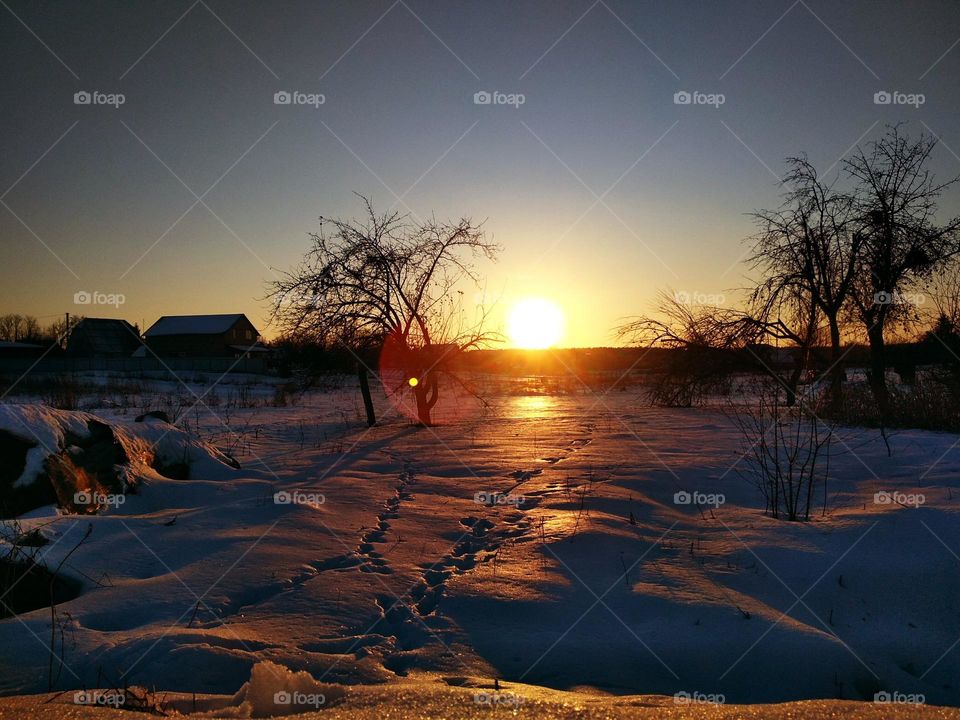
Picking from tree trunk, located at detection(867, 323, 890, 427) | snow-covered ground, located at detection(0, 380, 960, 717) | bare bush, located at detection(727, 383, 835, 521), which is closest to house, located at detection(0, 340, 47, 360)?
snow-covered ground, located at detection(0, 380, 960, 717)

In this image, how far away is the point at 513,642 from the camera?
3785 millimetres

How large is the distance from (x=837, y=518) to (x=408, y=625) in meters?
4.54

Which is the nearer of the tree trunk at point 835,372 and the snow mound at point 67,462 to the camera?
the snow mound at point 67,462

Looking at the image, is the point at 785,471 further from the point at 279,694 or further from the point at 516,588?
the point at 279,694

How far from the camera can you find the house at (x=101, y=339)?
57.8 m

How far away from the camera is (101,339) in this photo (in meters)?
58.9

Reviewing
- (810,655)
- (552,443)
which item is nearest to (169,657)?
(810,655)

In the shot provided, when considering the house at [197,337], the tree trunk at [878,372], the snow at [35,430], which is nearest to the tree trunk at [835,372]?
the tree trunk at [878,372]

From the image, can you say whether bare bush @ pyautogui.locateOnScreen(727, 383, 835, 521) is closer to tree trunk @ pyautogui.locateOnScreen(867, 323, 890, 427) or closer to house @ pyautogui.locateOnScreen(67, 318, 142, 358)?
tree trunk @ pyautogui.locateOnScreen(867, 323, 890, 427)

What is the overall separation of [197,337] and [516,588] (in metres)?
63.0

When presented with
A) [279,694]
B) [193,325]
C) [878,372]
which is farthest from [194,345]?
[279,694]

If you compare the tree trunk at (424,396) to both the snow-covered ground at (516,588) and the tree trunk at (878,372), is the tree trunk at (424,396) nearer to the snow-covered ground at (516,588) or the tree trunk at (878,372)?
the snow-covered ground at (516,588)

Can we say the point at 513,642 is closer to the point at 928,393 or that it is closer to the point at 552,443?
the point at 552,443

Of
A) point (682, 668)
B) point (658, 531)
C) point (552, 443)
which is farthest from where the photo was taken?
point (552, 443)
